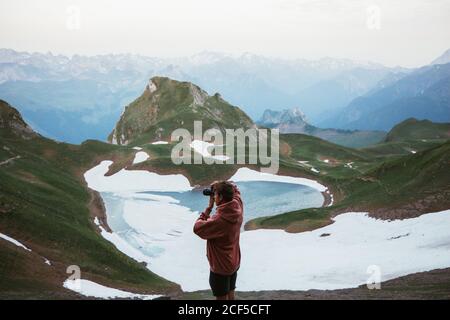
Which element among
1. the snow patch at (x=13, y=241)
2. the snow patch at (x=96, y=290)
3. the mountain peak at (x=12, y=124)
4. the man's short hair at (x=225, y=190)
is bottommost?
the snow patch at (x=96, y=290)

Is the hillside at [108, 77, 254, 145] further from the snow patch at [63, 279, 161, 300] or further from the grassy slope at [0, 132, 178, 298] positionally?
the snow patch at [63, 279, 161, 300]

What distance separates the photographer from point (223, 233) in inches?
446

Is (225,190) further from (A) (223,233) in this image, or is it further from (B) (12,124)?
(B) (12,124)

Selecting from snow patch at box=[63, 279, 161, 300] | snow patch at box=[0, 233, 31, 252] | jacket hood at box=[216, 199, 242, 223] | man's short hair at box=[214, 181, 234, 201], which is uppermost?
snow patch at box=[0, 233, 31, 252]

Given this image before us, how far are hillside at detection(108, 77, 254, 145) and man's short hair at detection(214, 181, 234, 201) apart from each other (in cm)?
12907

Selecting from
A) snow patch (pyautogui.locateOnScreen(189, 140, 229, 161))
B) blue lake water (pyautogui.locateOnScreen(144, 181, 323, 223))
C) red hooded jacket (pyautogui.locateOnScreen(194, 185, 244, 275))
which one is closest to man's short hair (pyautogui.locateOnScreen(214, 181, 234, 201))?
red hooded jacket (pyautogui.locateOnScreen(194, 185, 244, 275))


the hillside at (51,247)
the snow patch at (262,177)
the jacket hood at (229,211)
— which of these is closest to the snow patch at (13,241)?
the hillside at (51,247)

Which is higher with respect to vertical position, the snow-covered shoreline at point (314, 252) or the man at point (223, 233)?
the snow-covered shoreline at point (314, 252)

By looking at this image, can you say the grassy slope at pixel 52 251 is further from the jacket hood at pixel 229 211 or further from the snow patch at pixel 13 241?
the jacket hood at pixel 229 211

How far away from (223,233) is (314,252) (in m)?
28.2

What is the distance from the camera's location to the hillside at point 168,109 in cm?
15312

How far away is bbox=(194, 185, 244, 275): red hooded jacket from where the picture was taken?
1125cm
